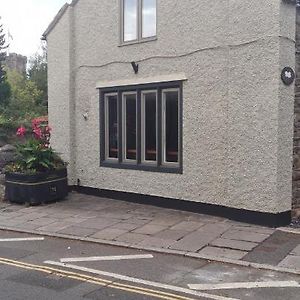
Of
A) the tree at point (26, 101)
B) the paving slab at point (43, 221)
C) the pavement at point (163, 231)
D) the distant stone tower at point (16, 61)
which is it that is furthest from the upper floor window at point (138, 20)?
the distant stone tower at point (16, 61)

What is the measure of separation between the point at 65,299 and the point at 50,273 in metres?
1.07

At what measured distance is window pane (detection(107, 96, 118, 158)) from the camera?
12070 mm

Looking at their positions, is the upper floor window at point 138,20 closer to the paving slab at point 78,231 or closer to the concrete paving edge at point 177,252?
the paving slab at point 78,231

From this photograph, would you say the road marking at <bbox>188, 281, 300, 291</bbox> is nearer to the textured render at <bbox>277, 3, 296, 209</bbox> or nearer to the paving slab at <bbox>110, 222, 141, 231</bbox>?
the textured render at <bbox>277, 3, 296, 209</bbox>

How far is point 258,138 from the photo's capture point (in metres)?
9.09

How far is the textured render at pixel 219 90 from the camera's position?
891 cm

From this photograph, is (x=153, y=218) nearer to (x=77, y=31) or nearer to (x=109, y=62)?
(x=109, y=62)

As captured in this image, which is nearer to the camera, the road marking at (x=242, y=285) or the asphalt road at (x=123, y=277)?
the asphalt road at (x=123, y=277)

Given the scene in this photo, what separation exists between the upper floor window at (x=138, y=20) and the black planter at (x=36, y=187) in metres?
3.69

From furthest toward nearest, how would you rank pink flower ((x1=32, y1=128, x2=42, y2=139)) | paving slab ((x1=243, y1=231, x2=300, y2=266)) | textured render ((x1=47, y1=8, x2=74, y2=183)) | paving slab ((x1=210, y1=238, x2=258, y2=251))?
Answer: textured render ((x1=47, y1=8, x2=74, y2=183))
pink flower ((x1=32, y1=128, x2=42, y2=139))
paving slab ((x1=210, y1=238, x2=258, y2=251))
paving slab ((x1=243, y1=231, x2=300, y2=266))

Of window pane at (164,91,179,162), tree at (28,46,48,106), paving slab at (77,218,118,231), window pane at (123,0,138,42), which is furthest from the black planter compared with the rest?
tree at (28,46,48,106)

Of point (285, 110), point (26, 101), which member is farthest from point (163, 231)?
point (26, 101)

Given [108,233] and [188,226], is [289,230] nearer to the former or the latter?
[188,226]

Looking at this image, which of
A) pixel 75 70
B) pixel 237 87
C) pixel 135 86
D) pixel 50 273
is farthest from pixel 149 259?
pixel 75 70
